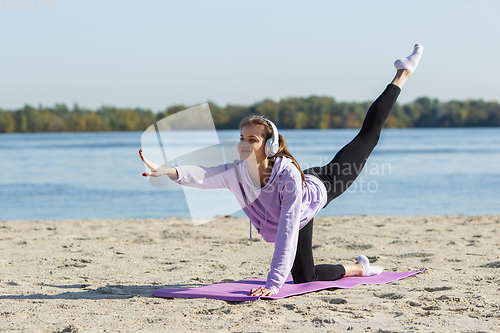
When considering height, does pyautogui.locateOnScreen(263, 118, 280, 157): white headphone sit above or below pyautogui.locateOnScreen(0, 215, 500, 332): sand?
above

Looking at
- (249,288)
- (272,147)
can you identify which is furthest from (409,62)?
(249,288)

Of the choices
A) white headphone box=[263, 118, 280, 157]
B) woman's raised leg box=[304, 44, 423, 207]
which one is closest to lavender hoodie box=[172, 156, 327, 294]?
white headphone box=[263, 118, 280, 157]

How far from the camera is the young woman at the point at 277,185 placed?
3.60 m

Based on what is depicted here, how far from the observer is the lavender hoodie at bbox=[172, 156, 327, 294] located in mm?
3590

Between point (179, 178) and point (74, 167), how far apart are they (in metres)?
20.2

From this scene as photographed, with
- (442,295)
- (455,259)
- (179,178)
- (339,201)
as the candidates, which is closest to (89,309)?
(179,178)

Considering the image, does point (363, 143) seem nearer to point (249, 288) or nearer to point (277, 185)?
point (277, 185)

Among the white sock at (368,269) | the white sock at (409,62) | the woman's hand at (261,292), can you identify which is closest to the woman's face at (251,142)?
the woman's hand at (261,292)

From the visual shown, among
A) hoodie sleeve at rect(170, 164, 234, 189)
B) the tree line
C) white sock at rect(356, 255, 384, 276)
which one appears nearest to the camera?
hoodie sleeve at rect(170, 164, 234, 189)

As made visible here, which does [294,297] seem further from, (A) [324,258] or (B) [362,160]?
(A) [324,258]

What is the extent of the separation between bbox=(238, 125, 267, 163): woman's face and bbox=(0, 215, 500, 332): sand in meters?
1.10

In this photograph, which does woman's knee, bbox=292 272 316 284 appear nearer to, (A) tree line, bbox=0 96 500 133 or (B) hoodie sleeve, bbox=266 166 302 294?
(B) hoodie sleeve, bbox=266 166 302 294

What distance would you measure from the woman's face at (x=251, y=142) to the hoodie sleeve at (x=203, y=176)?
21 cm

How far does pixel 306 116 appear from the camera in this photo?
68.9 meters
